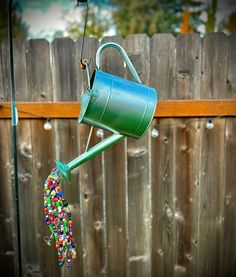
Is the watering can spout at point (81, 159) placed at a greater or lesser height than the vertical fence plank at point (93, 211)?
greater

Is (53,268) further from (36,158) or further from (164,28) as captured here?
(164,28)

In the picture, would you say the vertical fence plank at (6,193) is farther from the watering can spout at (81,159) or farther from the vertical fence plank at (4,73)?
the watering can spout at (81,159)

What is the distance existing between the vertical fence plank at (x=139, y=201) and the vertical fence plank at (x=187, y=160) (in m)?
0.15

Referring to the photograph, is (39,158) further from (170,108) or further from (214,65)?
(214,65)

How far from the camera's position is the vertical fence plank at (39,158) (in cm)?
129

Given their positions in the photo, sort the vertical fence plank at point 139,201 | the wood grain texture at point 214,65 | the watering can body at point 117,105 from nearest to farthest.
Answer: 1. the watering can body at point 117,105
2. the wood grain texture at point 214,65
3. the vertical fence plank at point 139,201

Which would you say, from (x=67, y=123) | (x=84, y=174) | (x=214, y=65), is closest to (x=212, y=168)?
(x=214, y=65)

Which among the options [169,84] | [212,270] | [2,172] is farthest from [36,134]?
[212,270]

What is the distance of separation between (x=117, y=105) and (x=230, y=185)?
0.87 meters

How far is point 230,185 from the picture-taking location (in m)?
1.35

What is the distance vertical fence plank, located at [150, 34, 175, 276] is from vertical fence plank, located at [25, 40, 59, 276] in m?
0.52

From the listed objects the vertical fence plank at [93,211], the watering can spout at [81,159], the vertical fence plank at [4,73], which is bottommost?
the vertical fence plank at [93,211]

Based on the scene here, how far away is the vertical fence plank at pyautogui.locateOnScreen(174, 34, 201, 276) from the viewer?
1.24 metres

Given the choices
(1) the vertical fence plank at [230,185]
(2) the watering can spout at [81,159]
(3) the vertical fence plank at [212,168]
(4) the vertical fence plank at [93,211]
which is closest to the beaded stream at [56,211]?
(2) the watering can spout at [81,159]
